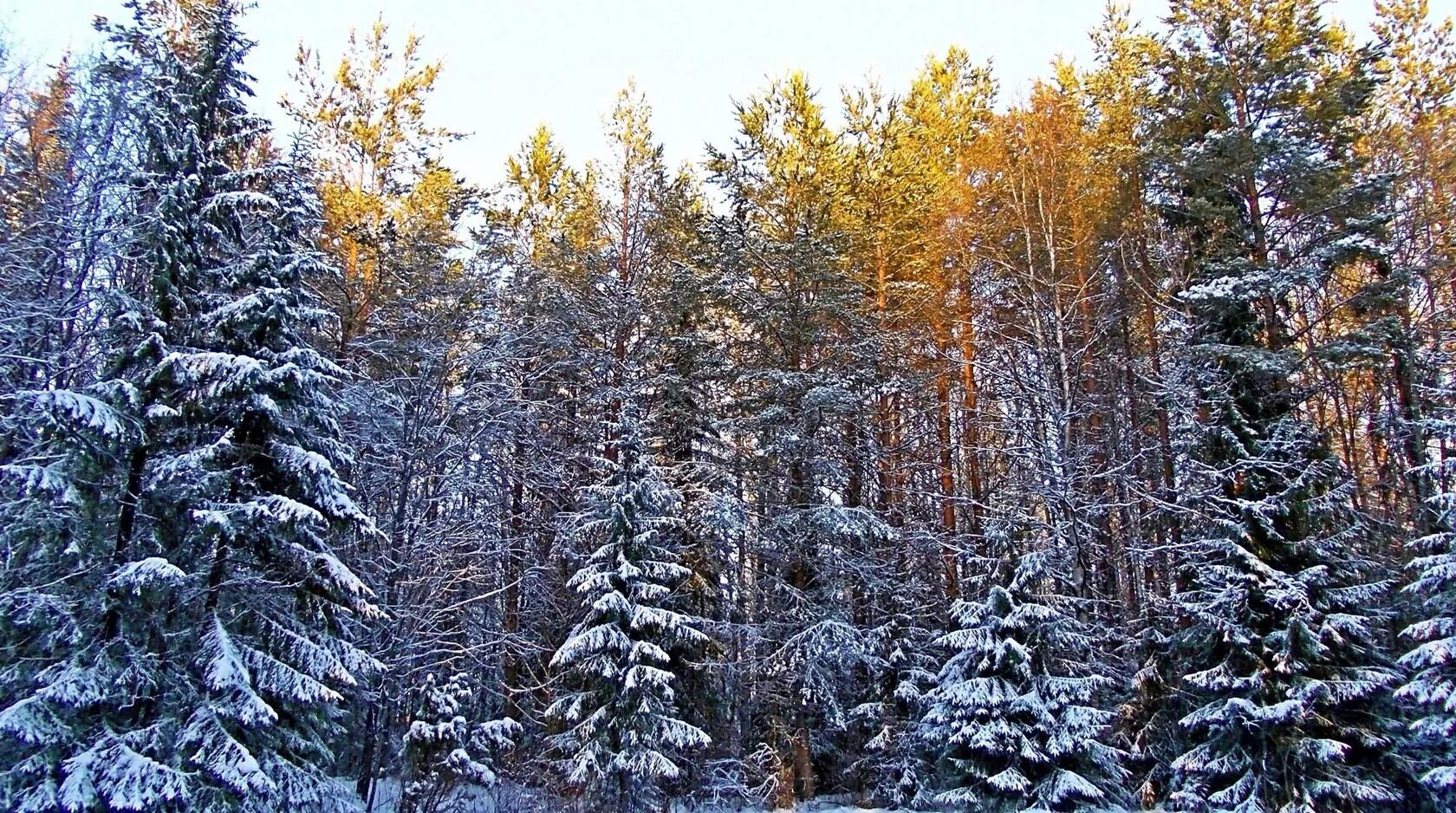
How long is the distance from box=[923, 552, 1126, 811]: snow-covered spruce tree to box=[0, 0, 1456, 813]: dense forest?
0.07 meters

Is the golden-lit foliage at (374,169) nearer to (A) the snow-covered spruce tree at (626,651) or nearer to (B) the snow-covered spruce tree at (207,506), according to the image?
(B) the snow-covered spruce tree at (207,506)

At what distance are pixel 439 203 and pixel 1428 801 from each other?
55.4ft

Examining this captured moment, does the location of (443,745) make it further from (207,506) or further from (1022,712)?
(1022,712)

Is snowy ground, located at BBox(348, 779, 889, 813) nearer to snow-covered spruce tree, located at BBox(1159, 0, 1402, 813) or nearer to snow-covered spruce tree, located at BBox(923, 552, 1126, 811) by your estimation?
snow-covered spruce tree, located at BBox(923, 552, 1126, 811)

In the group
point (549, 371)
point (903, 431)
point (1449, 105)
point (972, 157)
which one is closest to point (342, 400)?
point (549, 371)

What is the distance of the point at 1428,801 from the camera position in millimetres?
9844

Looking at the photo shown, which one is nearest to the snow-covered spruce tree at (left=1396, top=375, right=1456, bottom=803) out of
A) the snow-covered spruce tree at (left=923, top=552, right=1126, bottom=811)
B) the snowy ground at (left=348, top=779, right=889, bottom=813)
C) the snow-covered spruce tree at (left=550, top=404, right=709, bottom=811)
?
the snow-covered spruce tree at (left=923, top=552, right=1126, bottom=811)

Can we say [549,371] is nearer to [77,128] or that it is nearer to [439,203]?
[439,203]

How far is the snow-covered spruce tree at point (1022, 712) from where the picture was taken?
9.82 m

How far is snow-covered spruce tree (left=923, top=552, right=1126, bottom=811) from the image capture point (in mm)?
9820

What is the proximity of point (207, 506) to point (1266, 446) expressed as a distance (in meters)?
13.5

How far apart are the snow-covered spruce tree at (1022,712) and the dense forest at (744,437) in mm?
67

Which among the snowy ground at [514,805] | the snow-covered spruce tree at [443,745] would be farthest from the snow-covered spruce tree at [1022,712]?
the snow-covered spruce tree at [443,745]

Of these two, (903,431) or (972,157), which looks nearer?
(972,157)
